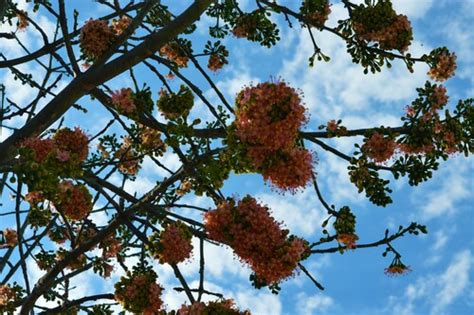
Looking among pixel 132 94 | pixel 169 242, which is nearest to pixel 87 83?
pixel 132 94

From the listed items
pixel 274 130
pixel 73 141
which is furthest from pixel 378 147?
pixel 73 141

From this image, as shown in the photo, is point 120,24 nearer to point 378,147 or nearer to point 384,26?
point 384,26

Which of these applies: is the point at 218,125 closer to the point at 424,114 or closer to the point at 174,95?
the point at 174,95

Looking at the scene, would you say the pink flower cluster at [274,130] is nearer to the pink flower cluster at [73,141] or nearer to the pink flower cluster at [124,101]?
the pink flower cluster at [124,101]

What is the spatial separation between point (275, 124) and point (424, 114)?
93.4 inches

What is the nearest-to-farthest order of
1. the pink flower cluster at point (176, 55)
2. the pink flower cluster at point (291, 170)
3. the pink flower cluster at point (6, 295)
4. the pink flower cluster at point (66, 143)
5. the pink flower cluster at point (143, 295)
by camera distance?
the pink flower cluster at point (291, 170) → the pink flower cluster at point (66, 143) → the pink flower cluster at point (143, 295) → the pink flower cluster at point (6, 295) → the pink flower cluster at point (176, 55)

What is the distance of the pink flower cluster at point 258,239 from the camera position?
4.18m

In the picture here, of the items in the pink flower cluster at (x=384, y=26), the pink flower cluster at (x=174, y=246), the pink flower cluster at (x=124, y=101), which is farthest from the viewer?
the pink flower cluster at (x=384, y=26)

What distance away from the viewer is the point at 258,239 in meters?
4.21

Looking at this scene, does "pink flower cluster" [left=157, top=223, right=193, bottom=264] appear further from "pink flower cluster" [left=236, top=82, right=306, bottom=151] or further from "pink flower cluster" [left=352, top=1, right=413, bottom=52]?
"pink flower cluster" [left=352, top=1, right=413, bottom=52]

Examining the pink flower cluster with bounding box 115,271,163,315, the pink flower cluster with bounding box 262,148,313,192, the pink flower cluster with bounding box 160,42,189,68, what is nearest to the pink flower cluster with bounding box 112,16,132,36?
the pink flower cluster with bounding box 160,42,189,68

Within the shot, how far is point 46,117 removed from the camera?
5152mm

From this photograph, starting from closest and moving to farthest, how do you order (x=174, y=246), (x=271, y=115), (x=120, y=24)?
(x=271, y=115), (x=174, y=246), (x=120, y=24)

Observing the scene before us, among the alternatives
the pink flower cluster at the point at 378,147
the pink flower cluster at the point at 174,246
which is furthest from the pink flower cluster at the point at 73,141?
the pink flower cluster at the point at 378,147
